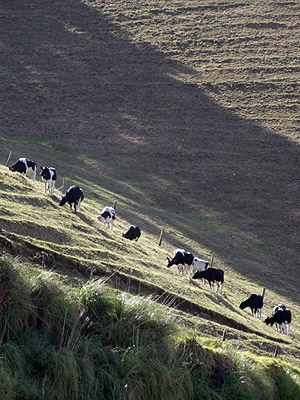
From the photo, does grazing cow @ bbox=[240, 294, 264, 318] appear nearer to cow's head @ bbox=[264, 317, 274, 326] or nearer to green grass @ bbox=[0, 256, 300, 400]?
cow's head @ bbox=[264, 317, 274, 326]

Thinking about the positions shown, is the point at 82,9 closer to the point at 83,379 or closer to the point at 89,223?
the point at 89,223

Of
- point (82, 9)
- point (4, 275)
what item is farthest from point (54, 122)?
point (4, 275)

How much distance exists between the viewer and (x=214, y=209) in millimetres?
53875

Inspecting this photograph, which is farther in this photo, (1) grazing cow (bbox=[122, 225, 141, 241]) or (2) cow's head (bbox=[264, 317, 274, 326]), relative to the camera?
(1) grazing cow (bbox=[122, 225, 141, 241])

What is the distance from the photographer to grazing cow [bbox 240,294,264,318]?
31645 millimetres

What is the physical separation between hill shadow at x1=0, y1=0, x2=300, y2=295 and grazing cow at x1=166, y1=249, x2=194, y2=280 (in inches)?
330

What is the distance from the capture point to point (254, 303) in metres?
31.9

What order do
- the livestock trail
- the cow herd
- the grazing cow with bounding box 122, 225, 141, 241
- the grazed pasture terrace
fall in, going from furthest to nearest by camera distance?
the grazing cow with bounding box 122, 225, 141, 241
the cow herd
the grazed pasture terrace
the livestock trail

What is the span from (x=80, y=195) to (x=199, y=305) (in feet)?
35.5

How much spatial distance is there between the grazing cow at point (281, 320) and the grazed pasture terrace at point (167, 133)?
485 mm

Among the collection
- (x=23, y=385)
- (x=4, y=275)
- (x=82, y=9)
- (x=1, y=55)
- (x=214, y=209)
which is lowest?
(x=23, y=385)

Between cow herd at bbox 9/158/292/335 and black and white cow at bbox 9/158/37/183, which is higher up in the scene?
black and white cow at bbox 9/158/37/183

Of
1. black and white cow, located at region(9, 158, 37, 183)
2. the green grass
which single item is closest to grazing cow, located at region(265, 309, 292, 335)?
black and white cow, located at region(9, 158, 37, 183)

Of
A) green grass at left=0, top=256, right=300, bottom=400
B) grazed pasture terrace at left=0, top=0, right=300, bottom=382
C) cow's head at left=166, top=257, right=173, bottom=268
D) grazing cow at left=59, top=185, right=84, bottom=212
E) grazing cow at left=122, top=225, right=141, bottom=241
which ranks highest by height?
grazed pasture terrace at left=0, top=0, right=300, bottom=382
